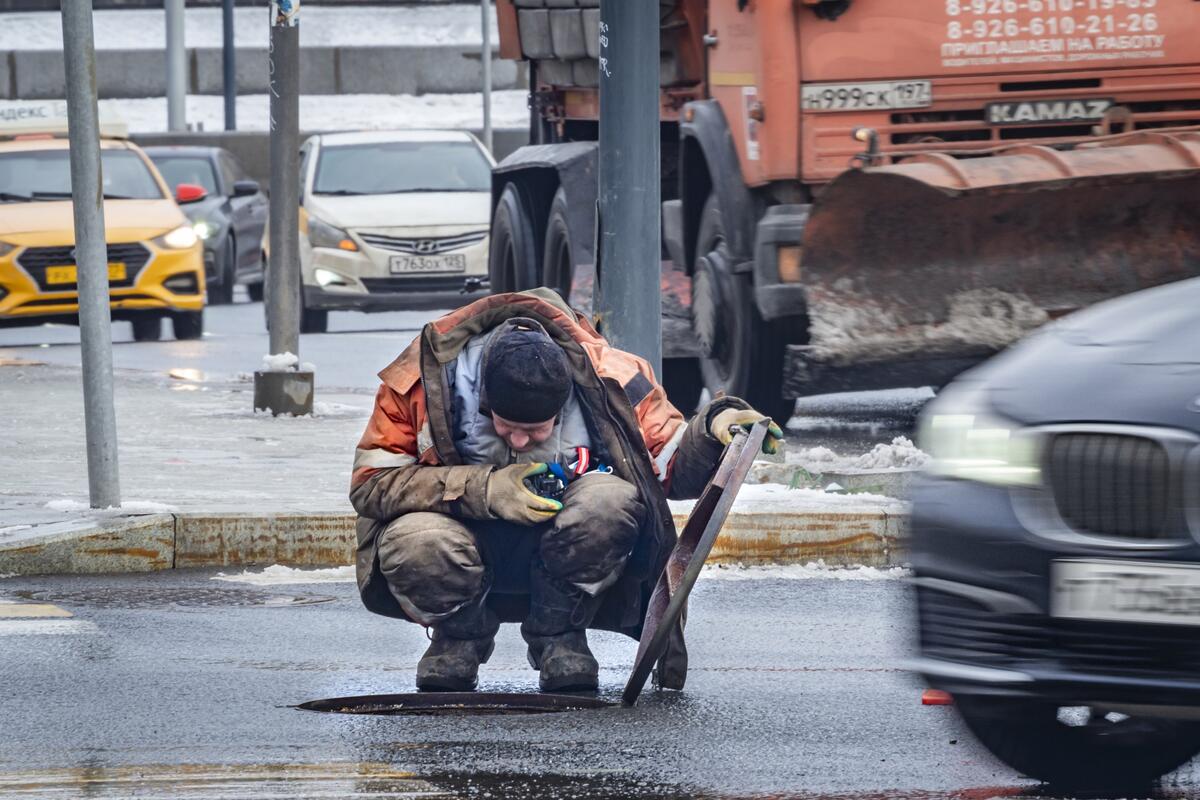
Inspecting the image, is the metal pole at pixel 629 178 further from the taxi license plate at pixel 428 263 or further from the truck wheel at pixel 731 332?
the taxi license plate at pixel 428 263

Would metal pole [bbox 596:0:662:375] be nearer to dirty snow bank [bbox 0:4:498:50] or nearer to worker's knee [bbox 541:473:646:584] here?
worker's knee [bbox 541:473:646:584]

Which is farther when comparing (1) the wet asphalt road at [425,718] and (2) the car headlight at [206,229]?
(2) the car headlight at [206,229]

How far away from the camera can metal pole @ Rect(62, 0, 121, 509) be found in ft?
26.5

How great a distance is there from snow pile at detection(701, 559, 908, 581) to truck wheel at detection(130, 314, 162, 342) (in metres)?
11.1

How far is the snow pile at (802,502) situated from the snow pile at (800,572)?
0.63 ft

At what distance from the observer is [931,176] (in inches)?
362

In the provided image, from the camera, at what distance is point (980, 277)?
975cm

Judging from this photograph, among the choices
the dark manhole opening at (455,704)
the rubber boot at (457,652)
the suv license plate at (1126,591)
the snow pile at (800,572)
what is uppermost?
the suv license plate at (1126,591)

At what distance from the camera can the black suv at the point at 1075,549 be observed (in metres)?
4.24

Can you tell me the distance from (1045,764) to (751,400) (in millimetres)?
5908

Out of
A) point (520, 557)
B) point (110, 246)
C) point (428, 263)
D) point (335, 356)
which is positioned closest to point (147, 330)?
point (110, 246)

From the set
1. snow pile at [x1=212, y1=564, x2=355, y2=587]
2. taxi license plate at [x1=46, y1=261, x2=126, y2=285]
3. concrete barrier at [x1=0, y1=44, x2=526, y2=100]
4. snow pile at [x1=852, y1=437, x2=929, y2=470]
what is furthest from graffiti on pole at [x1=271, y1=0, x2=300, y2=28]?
concrete barrier at [x1=0, y1=44, x2=526, y2=100]

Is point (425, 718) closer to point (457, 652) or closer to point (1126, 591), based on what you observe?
Answer: point (457, 652)

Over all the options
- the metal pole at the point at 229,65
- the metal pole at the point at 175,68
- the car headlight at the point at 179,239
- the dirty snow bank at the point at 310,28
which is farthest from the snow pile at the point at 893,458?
the dirty snow bank at the point at 310,28
